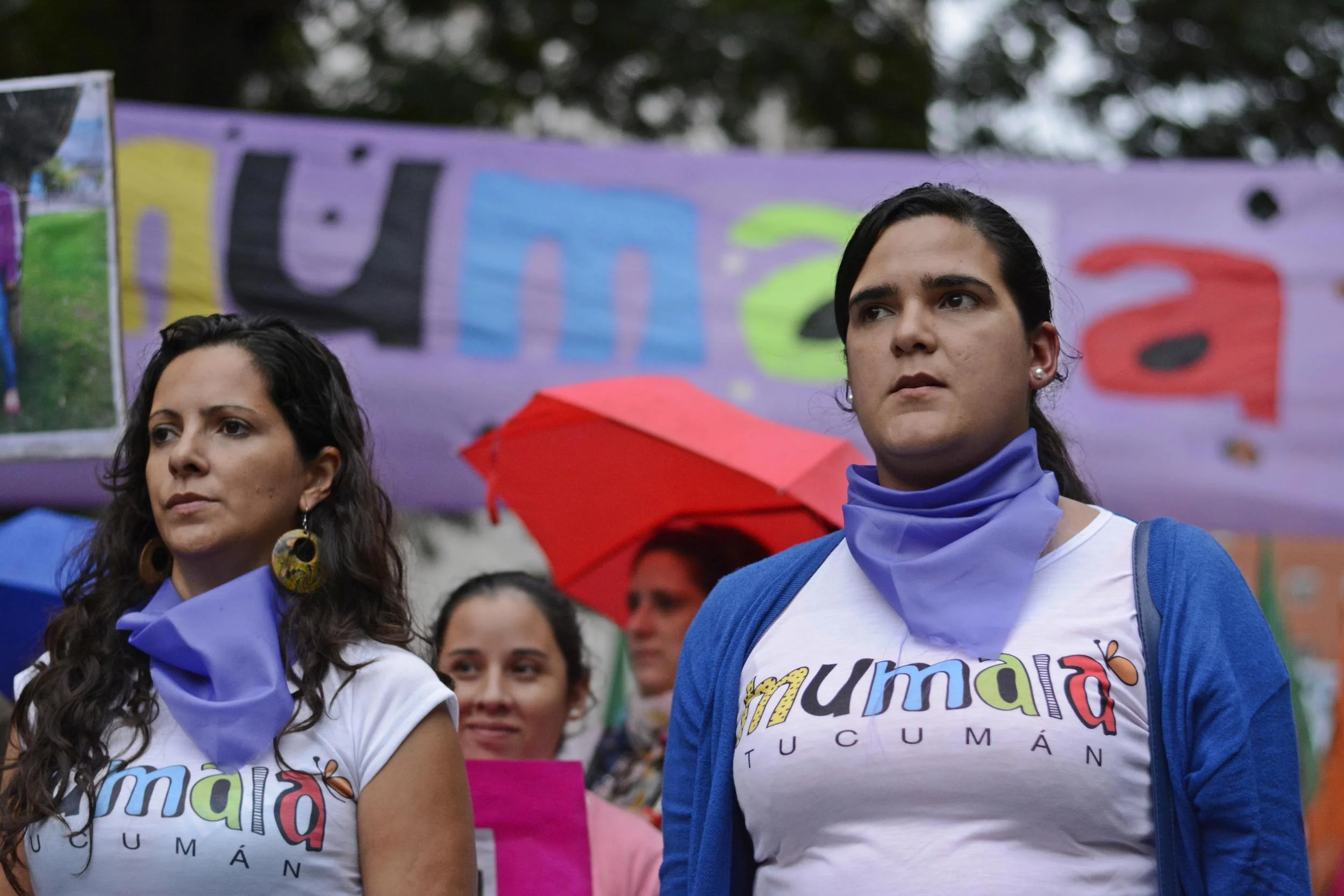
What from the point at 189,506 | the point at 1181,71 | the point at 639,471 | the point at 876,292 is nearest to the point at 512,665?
the point at 639,471

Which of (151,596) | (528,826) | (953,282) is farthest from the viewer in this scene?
(528,826)

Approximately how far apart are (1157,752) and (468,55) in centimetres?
752

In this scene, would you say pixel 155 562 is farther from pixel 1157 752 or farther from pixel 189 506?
pixel 1157 752

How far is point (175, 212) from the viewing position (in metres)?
5.44

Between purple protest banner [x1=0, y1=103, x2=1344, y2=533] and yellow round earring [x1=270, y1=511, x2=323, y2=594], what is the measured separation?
108 inches

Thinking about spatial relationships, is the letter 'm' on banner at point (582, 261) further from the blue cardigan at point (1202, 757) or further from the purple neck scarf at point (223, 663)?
the blue cardigan at point (1202, 757)

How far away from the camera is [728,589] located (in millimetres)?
2354

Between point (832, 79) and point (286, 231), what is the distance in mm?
4786

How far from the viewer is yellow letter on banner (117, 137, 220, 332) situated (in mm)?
5375

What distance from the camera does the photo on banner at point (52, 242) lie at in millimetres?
3447

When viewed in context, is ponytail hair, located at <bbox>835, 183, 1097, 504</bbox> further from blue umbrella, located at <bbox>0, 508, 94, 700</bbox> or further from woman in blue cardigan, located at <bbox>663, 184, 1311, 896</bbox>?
blue umbrella, located at <bbox>0, 508, 94, 700</bbox>

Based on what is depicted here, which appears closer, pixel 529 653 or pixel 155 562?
pixel 155 562

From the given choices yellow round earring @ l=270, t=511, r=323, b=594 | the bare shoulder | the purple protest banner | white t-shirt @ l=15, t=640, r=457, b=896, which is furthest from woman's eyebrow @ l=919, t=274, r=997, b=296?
the purple protest banner

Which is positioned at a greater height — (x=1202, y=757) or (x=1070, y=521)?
(x=1070, y=521)
